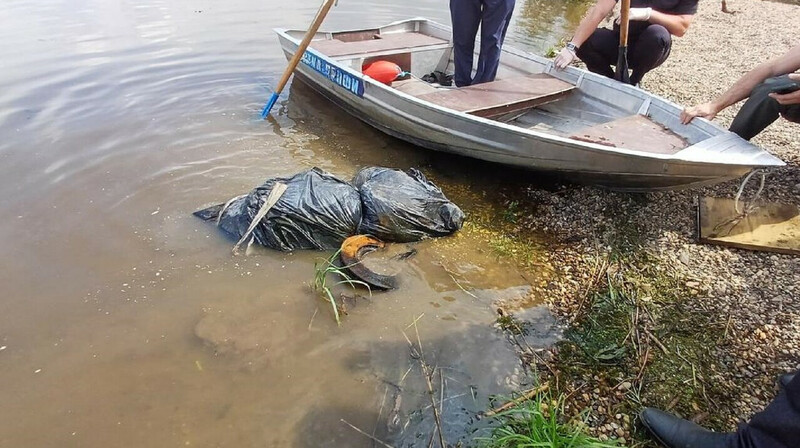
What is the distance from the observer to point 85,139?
17.0 feet

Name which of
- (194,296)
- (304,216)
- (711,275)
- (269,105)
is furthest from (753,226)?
(269,105)

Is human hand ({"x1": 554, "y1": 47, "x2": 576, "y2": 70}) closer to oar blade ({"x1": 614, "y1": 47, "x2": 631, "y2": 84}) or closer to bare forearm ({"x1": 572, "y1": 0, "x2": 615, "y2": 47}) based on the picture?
bare forearm ({"x1": 572, "y1": 0, "x2": 615, "y2": 47})

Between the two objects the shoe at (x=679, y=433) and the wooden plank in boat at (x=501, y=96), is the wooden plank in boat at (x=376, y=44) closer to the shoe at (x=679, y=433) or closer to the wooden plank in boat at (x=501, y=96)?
the wooden plank in boat at (x=501, y=96)

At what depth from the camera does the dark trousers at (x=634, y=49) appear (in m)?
4.80

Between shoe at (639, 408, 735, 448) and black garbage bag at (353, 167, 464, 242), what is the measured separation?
1920 mm

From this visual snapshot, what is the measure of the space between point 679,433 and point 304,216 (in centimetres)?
259

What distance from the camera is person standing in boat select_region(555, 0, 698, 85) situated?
4.75m

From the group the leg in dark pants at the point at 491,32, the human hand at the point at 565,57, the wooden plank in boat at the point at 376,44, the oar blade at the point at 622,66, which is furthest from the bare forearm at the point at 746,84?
the wooden plank in boat at the point at 376,44

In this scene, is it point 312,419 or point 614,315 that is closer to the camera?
point 312,419

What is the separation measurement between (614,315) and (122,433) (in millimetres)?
2775

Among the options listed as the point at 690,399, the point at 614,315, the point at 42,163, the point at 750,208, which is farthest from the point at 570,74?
the point at 42,163

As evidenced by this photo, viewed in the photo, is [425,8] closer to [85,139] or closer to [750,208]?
[85,139]

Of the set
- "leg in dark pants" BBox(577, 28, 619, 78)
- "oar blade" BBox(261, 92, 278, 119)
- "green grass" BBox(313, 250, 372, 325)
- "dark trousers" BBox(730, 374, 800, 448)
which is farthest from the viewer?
"oar blade" BBox(261, 92, 278, 119)

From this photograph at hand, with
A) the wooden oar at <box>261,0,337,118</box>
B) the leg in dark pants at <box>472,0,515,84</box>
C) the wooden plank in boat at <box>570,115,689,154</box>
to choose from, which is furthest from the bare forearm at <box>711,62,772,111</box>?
the wooden oar at <box>261,0,337,118</box>
